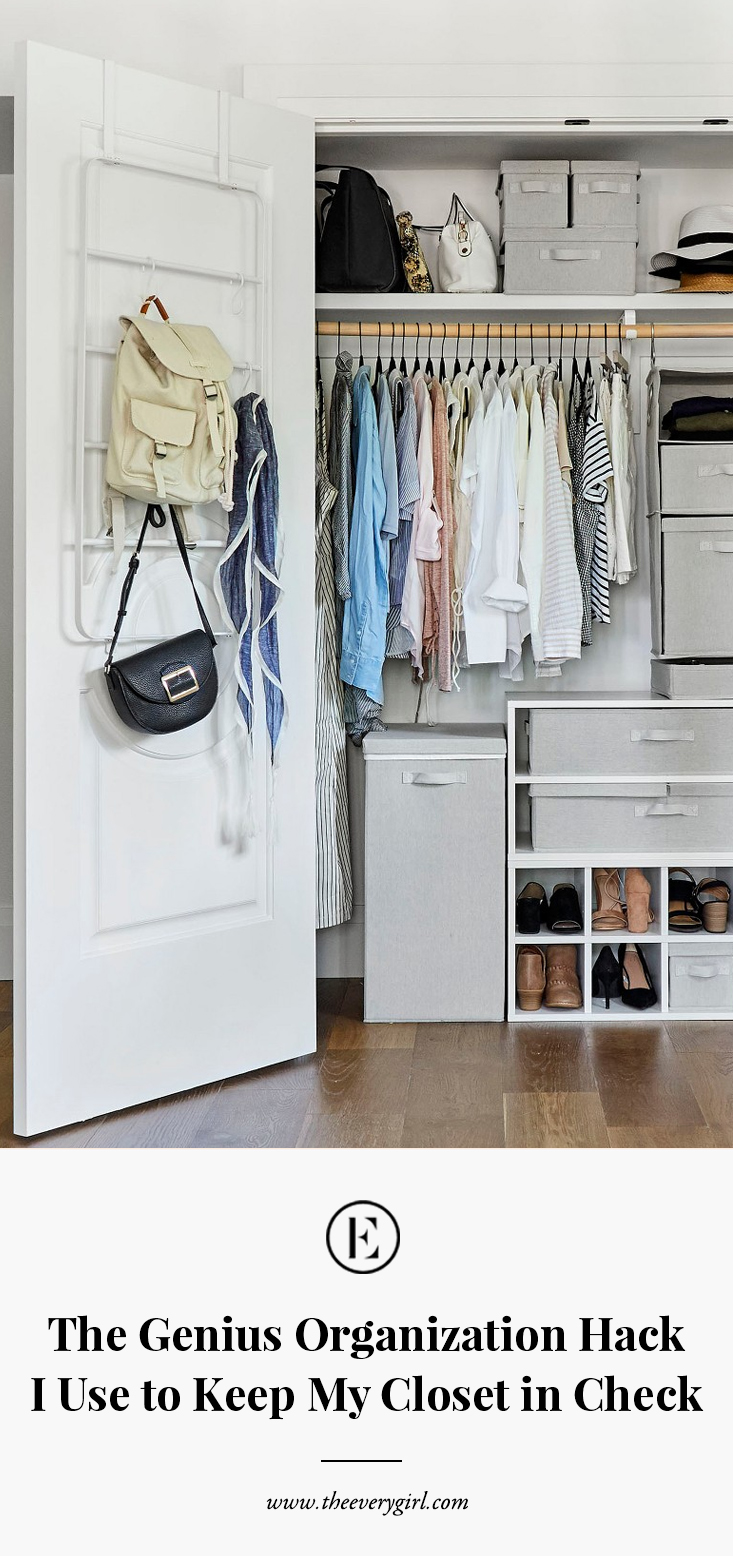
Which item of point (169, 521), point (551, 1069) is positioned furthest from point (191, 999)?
point (169, 521)

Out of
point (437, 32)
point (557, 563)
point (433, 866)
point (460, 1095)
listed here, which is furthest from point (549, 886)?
point (437, 32)

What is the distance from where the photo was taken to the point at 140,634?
253cm

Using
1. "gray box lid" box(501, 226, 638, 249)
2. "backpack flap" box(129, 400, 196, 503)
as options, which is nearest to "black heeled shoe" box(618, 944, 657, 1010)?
"backpack flap" box(129, 400, 196, 503)

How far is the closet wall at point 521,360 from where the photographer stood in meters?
3.45

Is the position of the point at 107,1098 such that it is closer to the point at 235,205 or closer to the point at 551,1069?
the point at 551,1069

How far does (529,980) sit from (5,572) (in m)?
1.92

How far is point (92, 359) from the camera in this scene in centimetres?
242

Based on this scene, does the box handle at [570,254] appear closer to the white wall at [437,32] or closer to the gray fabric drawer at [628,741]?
the white wall at [437,32]

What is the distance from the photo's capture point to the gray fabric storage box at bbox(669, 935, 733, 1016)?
320 cm
